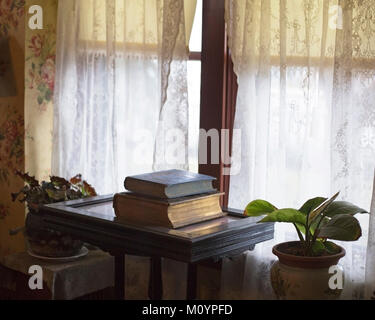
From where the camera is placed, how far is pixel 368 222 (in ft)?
6.29

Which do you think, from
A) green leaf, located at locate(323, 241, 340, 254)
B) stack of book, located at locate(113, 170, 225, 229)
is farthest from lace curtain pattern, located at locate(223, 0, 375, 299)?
stack of book, located at locate(113, 170, 225, 229)

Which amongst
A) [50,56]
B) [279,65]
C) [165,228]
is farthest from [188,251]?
[50,56]

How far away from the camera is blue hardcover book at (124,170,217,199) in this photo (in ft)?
5.84

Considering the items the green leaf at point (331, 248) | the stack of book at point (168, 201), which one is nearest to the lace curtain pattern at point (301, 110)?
the green leaf at point (331, 248)

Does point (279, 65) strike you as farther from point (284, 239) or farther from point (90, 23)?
point (90, 23)

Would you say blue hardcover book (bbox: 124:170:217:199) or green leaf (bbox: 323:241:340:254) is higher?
blue hardcover book (bbox: 124:170:217:199)

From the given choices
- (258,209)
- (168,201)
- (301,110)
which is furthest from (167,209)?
(301,110)

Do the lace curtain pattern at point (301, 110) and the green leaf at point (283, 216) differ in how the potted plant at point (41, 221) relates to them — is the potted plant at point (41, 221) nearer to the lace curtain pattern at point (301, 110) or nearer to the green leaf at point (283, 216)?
the lace curtain pattern at point (301, 110)

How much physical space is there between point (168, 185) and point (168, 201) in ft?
0.15

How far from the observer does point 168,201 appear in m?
1.76

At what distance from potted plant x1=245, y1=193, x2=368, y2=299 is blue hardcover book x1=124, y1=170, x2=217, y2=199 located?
25cm

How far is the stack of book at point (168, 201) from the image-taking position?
1.77 meters

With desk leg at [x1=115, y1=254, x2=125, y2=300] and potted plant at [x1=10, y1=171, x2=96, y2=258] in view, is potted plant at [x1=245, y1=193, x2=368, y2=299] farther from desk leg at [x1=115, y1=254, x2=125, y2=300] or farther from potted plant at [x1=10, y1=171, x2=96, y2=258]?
potted plant at [x1=10, y1=171, x2=96, y2=258]

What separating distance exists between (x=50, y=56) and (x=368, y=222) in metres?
1.55
